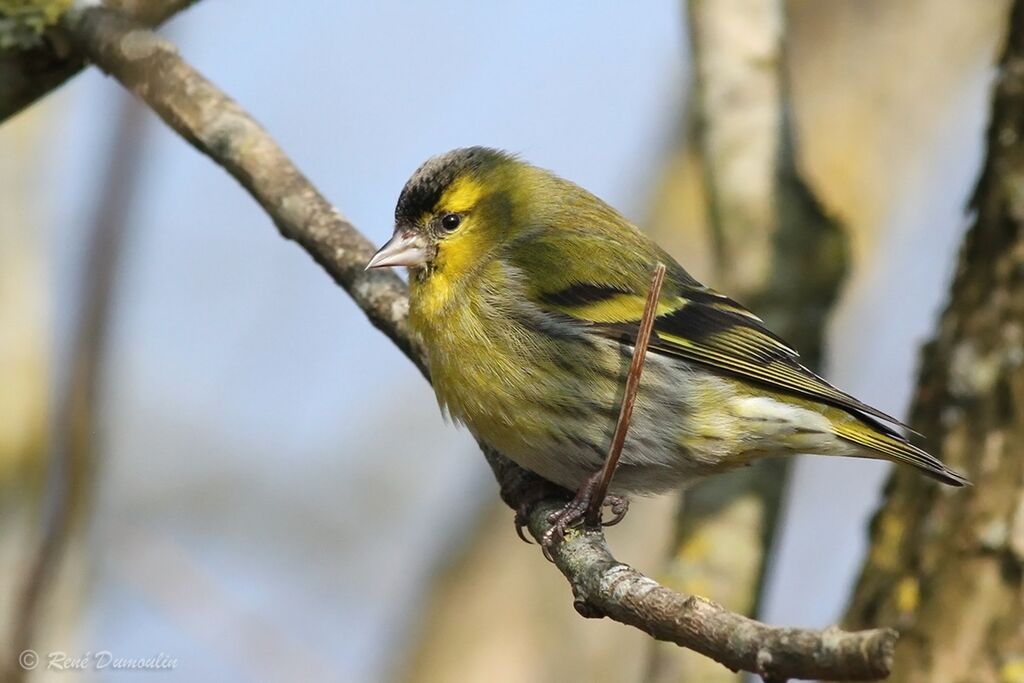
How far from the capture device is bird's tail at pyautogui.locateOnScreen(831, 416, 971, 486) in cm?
410

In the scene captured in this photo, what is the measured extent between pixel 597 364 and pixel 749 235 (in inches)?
58.0

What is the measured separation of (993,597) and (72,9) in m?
3.98

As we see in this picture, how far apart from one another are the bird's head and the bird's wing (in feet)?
0.87

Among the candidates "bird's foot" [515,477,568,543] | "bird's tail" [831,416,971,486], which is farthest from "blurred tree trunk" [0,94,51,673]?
"bird's tail" [831,416,971,486]

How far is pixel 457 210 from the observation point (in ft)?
16.7

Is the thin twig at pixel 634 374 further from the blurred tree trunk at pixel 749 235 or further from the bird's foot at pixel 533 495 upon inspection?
the blurred tree trunk at pixel 749 235

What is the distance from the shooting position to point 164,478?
1084 centimetres

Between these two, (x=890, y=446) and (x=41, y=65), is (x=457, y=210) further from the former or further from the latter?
(x=890, y=446)

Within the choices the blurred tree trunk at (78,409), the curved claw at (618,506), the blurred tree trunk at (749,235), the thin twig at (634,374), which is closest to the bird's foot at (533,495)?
the curved claw at (618,506)

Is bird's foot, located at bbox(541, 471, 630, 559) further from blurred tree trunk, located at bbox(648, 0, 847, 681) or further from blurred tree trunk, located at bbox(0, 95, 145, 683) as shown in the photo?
blurred tree trunk, located at bbox(0, 95, 145, 683)

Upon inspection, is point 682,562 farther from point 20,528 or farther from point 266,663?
point 20,528

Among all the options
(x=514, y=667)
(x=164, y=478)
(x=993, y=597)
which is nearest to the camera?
(x=993, y=597)

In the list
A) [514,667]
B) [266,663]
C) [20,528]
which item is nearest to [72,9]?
[20,528]

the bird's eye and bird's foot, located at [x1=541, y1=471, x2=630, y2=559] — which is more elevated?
the bird's eye
